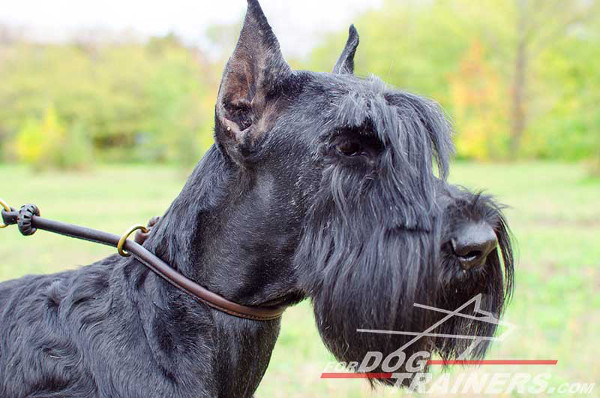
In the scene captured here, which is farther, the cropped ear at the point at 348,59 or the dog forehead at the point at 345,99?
the cropped ear at the point at 348,59

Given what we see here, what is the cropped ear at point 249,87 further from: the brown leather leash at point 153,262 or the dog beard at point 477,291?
the dog beard at point 477,291

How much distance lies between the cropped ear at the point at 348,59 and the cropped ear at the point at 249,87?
58 centimetres

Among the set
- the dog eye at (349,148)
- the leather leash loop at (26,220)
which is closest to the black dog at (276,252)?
the dog eye at (349,148)

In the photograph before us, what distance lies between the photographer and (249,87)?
8.20 ft

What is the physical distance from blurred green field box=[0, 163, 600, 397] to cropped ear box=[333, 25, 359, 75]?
3.04ft

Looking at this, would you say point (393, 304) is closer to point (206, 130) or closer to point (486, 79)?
point (206, 130)

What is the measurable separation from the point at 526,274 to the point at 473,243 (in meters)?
6.69

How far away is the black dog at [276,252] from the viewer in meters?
2.23

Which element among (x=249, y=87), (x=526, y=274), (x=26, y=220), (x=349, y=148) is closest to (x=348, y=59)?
(x=249, y=87)

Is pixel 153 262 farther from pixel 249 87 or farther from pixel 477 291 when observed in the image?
pixel 477 291

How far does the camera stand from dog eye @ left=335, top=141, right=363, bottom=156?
2295mm

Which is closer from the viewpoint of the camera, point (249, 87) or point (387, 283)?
point (387, 283)

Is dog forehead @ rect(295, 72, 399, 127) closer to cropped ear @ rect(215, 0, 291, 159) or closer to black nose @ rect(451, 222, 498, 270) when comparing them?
cropped ear @ rect(215, 0, 291, 159)

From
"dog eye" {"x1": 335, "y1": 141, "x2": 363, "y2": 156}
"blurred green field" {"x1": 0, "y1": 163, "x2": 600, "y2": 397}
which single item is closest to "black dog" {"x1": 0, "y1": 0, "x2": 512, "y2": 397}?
"dog eye" {"x1": 335, "y1": 141, "x2": 363, "y2": 156}
